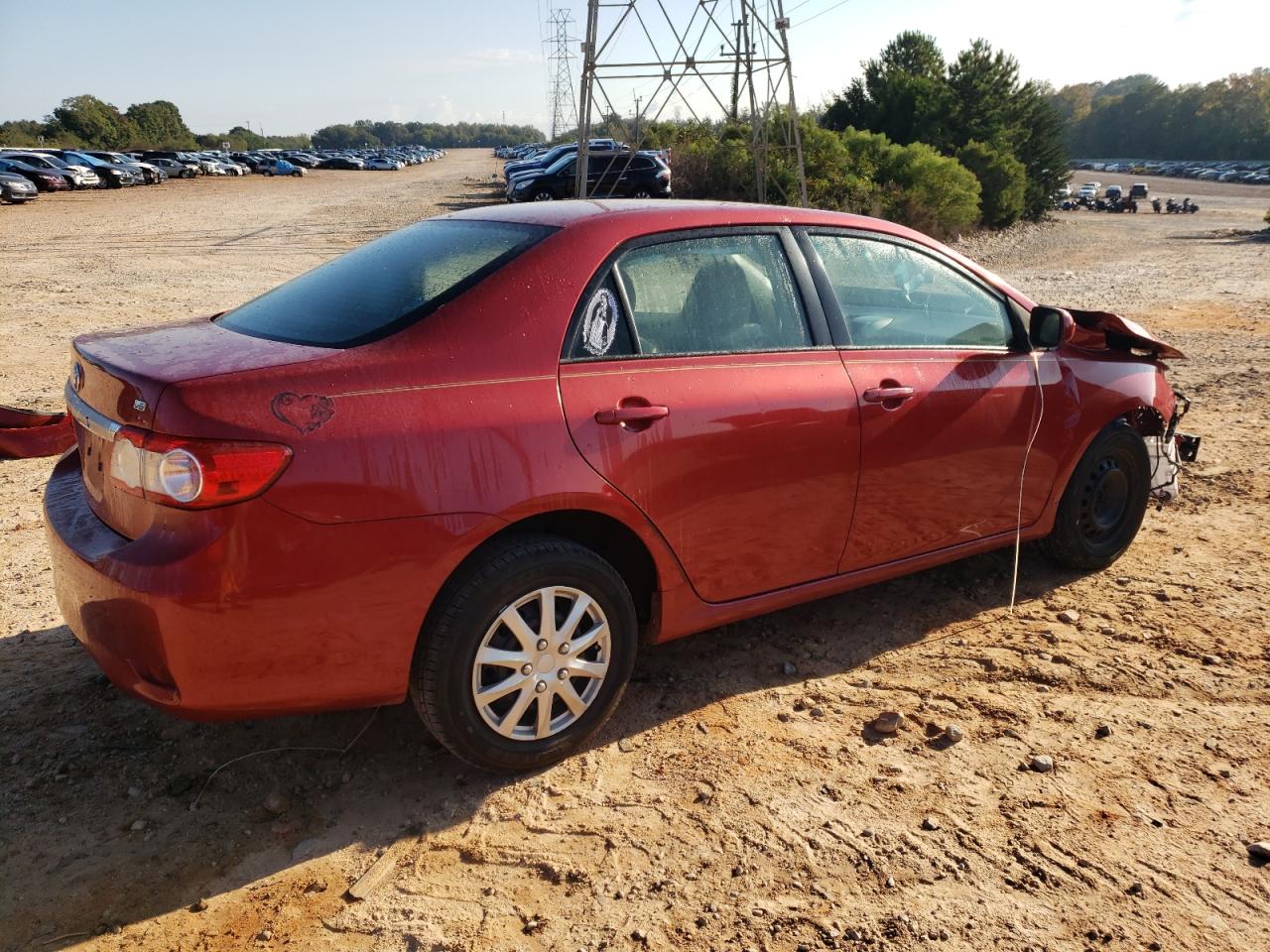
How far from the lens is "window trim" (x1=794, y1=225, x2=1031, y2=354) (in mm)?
3631

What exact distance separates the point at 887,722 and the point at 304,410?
85.3 inches

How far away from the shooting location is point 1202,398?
26.8 feet

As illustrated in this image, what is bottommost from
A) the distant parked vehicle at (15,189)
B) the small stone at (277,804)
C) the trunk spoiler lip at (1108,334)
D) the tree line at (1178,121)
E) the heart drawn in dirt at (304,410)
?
the small stone at (277,804)

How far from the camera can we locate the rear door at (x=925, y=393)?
12.0 feet

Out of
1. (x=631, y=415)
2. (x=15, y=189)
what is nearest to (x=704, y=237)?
(x=631, y=415)

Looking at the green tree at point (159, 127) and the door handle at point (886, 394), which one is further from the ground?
the green tree at point (159, 127)

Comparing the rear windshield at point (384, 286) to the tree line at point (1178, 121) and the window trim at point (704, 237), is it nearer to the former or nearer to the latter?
the window trim at point (704, 237)

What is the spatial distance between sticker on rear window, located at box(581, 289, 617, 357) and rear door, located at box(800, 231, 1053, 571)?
3.07 feet

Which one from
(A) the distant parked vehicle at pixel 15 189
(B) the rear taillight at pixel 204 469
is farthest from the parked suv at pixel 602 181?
(B) the rear taillight at pixel 204 469

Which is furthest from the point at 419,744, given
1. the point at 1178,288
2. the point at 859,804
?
the point at 1178,288

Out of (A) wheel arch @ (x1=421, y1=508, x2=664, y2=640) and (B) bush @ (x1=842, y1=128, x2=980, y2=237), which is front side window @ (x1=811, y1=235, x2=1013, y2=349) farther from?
(B) bush @ (x1=842, y1=128, x2=980, y2=237)

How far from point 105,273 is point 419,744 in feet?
49.5

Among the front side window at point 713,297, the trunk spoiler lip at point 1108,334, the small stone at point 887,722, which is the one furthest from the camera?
the trunk spoiler lip at point 1108,334

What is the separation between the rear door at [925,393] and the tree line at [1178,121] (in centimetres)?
13141
